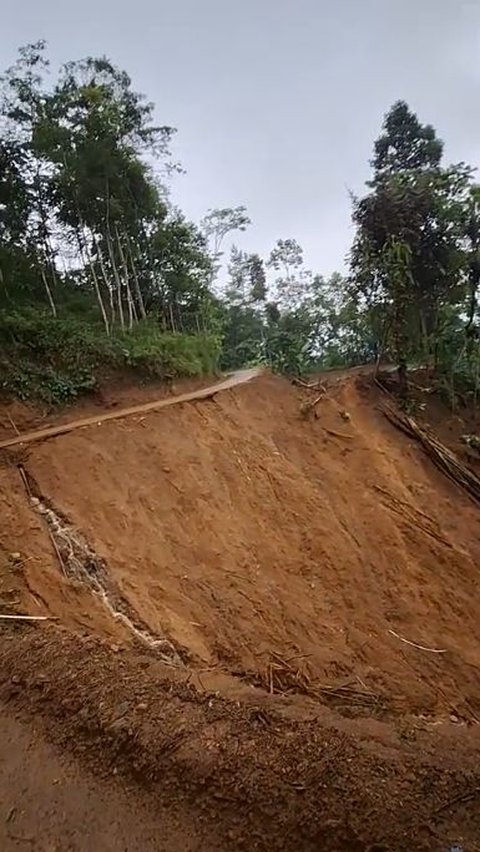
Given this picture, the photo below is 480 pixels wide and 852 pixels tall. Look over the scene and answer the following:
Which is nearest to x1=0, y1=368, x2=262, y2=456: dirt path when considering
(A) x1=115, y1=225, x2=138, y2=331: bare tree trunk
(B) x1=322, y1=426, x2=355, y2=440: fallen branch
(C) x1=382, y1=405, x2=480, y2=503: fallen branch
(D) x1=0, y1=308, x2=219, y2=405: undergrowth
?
(D) x1=0, y1=308, x2=219, y2=405: undergrowth

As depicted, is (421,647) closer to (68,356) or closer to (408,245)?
(68,356)

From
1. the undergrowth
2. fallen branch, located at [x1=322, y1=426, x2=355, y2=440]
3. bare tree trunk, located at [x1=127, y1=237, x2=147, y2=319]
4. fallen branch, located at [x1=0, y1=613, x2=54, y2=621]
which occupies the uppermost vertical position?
bare tree trunk, located at [x1=127, y1=237, x2=147, y2=319]

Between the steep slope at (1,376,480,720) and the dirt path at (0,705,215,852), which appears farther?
the steep slope at (1,376,480,720)

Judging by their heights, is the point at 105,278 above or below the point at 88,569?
above

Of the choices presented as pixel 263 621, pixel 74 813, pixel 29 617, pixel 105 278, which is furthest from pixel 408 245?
pixel 74 813

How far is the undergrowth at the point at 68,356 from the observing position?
393 inches

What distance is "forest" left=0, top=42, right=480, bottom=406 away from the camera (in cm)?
1183

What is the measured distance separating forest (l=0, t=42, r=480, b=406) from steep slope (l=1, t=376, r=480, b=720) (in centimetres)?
312

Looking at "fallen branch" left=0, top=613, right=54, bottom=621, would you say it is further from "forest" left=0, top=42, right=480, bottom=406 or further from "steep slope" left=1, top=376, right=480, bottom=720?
"forest" left=0, top=42, right=480, bottom=406

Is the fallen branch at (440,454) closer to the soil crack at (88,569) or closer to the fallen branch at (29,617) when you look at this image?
the soil crack at (88,569)

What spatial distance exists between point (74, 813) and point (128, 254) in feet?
52.4

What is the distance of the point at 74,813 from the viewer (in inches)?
113

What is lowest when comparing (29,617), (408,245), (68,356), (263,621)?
(263,621)

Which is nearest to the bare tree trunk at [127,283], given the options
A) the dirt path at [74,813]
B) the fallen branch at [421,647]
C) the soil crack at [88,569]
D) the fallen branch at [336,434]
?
the fallen branch at [336,434]
